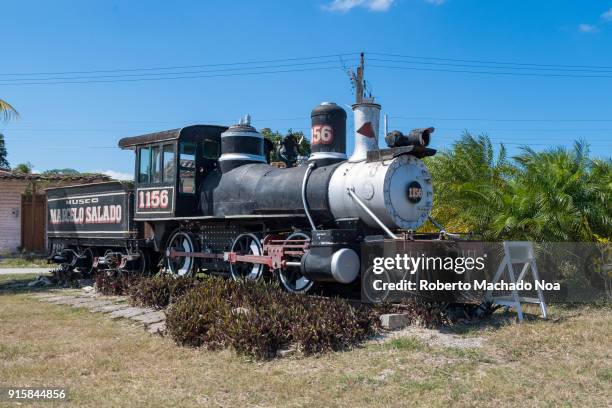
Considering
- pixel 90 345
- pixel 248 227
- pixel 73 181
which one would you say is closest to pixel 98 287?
pixel 248 227

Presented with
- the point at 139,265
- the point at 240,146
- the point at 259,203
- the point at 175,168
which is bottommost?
the point at 139,265

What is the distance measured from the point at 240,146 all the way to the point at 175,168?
125 cm

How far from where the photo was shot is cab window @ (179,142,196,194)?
36.4 feet

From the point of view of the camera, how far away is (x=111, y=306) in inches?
392

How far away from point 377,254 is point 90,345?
3670 millimetres

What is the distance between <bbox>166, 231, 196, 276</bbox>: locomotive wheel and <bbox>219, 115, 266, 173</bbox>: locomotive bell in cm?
146

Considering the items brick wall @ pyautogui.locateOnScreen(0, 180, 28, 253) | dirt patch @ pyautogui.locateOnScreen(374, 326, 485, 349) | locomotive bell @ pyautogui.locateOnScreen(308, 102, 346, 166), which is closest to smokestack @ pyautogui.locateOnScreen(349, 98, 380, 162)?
locomotive bell @ pyautogui.locateOnScreen(308, 102, 346, 166)

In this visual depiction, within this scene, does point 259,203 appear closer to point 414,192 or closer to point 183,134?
point 183,134

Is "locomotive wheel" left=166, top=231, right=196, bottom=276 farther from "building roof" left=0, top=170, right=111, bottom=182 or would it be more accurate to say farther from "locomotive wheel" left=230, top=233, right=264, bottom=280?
"building roof" left=0, top=170, right=111, bottom=182

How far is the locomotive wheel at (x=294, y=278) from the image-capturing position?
29.1 ft

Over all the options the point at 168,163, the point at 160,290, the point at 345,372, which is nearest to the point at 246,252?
the point at 160,290

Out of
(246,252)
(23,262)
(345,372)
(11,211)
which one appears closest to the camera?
(345,372)

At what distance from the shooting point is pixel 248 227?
33.2 ft

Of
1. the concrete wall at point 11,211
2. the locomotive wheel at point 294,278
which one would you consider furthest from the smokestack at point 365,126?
the concrete wall at point 11,211
